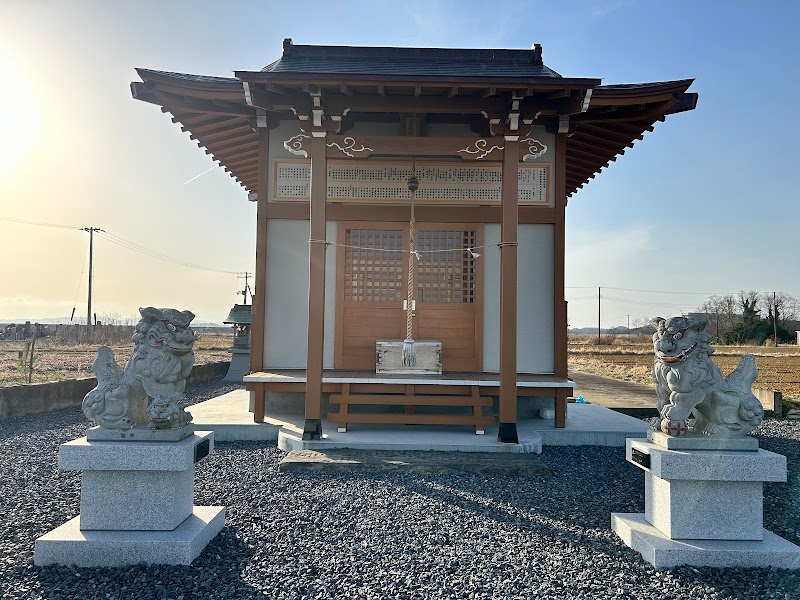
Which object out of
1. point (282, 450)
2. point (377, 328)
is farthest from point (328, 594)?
point (377, 328)

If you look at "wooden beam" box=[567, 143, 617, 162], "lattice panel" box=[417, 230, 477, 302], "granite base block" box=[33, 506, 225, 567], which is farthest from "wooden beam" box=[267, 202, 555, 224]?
"granite base block" box=[33, 506, 225, 567]

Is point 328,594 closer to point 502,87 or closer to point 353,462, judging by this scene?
point 353,462

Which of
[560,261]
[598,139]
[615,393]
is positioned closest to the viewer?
[560,261]

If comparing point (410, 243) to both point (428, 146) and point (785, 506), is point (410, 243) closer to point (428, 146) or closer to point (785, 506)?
point (428, 146)

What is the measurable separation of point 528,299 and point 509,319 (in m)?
1.54

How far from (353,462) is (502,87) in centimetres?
410

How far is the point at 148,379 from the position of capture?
311 centimetres

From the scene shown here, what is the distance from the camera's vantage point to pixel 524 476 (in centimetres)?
465

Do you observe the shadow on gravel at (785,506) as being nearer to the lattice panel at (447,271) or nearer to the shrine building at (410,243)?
the shrine building at (410,243)

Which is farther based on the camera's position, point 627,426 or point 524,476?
point 627,426

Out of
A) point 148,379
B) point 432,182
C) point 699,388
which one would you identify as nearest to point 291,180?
point 432,182

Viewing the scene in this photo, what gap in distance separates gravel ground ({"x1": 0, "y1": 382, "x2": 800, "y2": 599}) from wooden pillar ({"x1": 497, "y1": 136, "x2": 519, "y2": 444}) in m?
0.69

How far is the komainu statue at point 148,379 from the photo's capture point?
3.04 meters

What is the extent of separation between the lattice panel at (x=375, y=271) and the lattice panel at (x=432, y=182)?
1.79 feet
